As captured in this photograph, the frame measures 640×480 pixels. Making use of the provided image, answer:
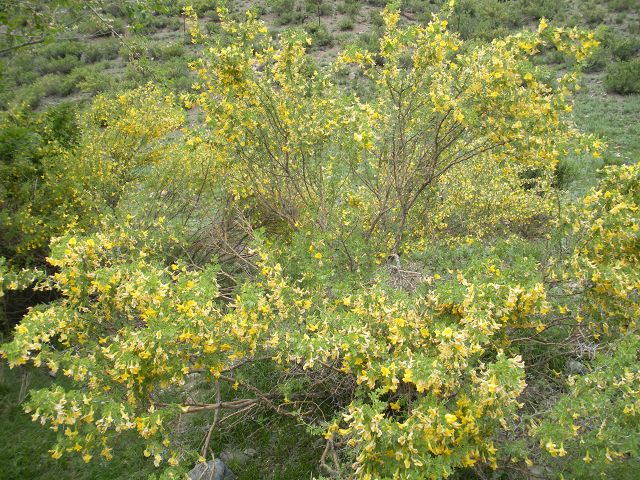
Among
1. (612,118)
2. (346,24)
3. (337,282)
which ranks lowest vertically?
(612,118)

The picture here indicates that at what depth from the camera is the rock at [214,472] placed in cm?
340

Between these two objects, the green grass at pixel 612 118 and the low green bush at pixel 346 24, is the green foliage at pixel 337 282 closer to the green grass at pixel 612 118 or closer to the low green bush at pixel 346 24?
the green grass at pixel 612 118

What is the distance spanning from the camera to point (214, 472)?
350 cm

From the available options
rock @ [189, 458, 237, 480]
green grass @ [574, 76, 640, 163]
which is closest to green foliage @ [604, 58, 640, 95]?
green grass @ [574, 76, 640, 163]

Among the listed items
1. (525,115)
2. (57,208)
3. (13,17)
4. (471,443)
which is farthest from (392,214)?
(13,17)

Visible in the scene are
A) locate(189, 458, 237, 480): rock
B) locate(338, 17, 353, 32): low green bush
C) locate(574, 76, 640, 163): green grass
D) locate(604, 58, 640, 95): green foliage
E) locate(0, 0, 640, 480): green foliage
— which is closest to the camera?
locate(0, 0, 640, 480): green foliage

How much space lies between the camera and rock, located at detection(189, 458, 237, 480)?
340 centimetres

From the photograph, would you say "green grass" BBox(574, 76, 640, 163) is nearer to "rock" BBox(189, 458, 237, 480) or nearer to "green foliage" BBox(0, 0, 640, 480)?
"green foliage" BBox(0, 0, 640, 480)

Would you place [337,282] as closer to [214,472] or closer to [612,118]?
[214,472]

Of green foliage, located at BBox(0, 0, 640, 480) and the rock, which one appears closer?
green foliage, located at BBox(0, 0, 640, 480)

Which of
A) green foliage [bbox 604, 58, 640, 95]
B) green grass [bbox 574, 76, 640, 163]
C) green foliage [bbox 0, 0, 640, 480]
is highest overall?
green foliage [bbox 0, 0, 640, 480]

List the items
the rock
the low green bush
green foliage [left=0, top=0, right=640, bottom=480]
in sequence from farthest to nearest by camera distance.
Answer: the low green bush
the rock
green foliage [left=0, top=0, right=640, bottom=480]

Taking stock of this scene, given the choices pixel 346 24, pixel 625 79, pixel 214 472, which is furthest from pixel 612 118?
pixel 214 472

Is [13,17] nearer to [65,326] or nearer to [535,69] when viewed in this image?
[65,326]
